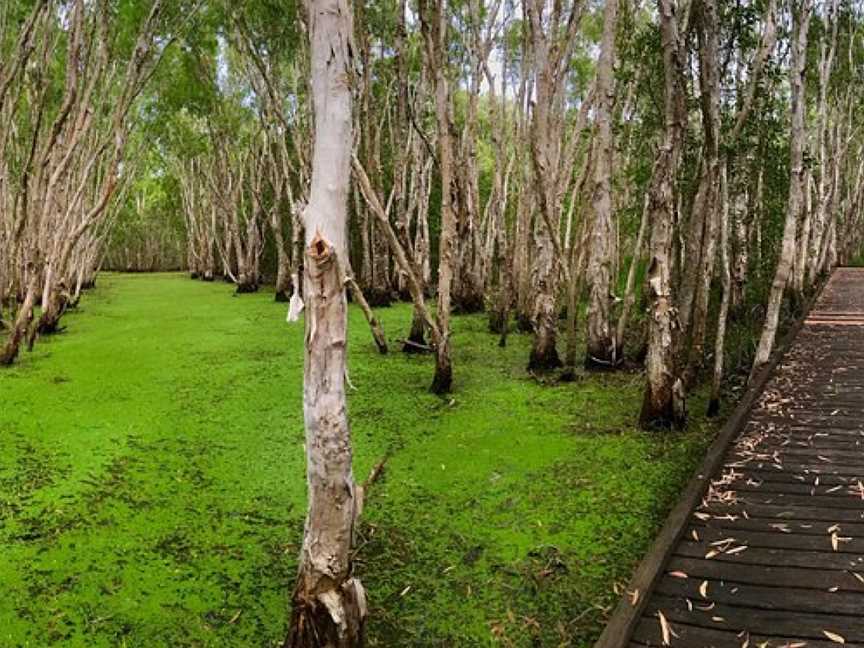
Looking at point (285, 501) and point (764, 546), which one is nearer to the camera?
point (764, 546)

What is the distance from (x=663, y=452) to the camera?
5918 millimetres

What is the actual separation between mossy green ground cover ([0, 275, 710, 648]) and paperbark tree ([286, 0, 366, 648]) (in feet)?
1.58

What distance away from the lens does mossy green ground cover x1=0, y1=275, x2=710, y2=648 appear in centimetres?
362

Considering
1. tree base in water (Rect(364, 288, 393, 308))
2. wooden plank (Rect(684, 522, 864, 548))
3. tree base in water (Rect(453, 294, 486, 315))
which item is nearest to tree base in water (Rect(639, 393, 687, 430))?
wooden plank (Rect(684, 522, 864, 548))

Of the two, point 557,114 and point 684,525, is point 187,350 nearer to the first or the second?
point 557,114

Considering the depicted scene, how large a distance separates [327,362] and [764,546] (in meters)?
2.57

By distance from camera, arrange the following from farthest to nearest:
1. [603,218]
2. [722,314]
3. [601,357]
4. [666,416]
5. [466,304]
Result: [466,304]
[601,357]
[603,218]
[722,314]
[666,416]

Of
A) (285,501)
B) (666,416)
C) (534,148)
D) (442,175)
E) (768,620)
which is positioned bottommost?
(285,501)

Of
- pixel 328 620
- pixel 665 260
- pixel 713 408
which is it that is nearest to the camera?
pixel 328 620

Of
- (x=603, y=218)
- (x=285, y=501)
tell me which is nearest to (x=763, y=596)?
(x=285, y=501)

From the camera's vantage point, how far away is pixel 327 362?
10.3 feet

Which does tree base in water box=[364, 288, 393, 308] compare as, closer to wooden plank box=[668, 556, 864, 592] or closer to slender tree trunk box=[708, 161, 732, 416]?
slender tree trunk box=[708, 161, 732, 416]

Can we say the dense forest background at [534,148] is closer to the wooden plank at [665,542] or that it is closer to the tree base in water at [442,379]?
the tree base in water at [442,379]

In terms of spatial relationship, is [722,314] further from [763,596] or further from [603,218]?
[763,596]
